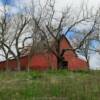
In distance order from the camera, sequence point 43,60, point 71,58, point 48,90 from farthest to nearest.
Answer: point 71,58
point 43,60
point 48,90

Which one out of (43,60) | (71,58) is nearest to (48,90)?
(43,60)

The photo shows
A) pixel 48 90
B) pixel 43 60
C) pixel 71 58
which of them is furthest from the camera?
pixel 71 58

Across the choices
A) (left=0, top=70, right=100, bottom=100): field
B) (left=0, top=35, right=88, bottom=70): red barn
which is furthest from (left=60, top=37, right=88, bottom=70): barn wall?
(left=0, top=70, right=100, bottom=100): field

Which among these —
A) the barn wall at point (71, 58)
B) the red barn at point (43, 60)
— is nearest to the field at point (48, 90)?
the red barn at point (43, 60)

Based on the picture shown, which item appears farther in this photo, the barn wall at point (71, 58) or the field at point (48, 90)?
the barn wall at point (71, 58)

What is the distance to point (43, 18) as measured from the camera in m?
42.5

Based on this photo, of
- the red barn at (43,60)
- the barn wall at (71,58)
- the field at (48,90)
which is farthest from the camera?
the barn wall at (71,58)

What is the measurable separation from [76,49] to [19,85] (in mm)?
32399

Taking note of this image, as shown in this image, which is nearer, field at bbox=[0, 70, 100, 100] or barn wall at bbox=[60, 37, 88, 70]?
field at bbox=[0, 70, 100, 100]

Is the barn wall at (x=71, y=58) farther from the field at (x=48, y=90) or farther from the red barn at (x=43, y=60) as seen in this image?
the field at (x=48, y=90)

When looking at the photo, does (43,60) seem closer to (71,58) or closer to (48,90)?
(71,58)

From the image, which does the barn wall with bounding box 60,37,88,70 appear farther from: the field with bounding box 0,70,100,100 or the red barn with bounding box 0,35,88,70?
the field with bounding box 0,70,100,100

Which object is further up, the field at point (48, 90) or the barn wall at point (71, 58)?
the field at point (48, 90)

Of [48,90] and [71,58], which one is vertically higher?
[48,90]
